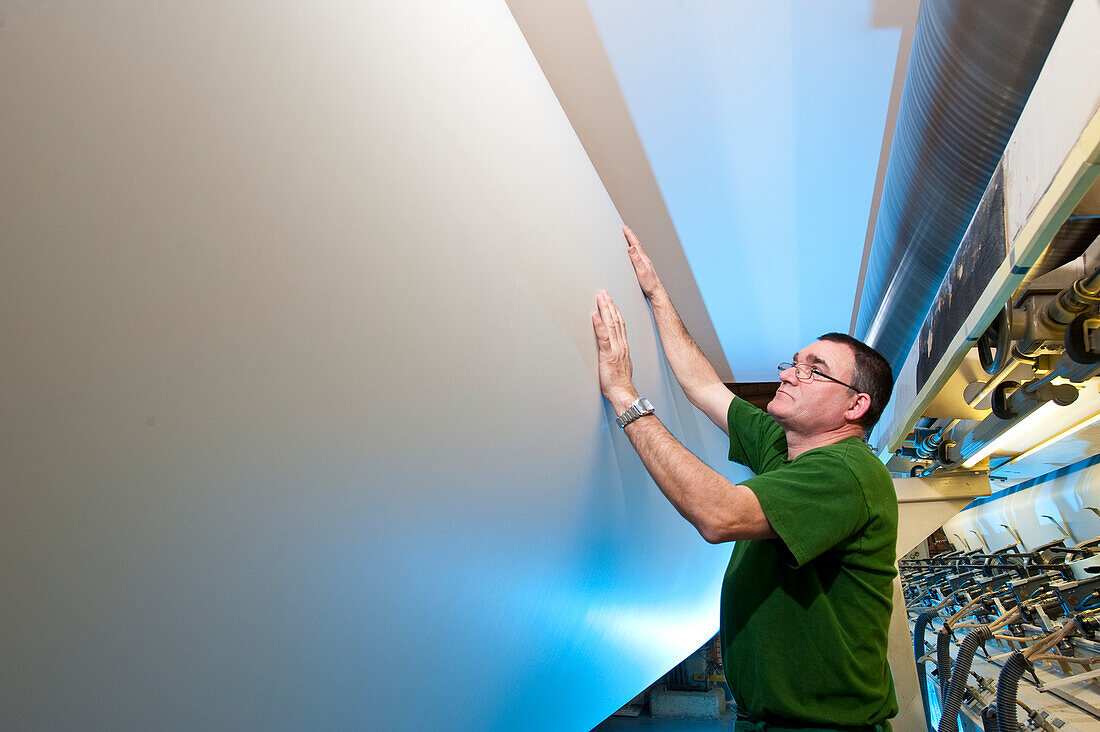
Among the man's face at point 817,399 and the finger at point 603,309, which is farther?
the man's face at point 817,399

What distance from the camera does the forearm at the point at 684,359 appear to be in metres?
1.82

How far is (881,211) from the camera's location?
1738 millimetres

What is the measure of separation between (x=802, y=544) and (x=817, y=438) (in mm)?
412

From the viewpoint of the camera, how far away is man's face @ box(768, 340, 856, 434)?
4.81 feet

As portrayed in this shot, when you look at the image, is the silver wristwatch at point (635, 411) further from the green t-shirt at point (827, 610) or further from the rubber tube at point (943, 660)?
the rubber tube at point (943, 660)

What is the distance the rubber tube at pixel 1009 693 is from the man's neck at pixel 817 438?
74.6 inches

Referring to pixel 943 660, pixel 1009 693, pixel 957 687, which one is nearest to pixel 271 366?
pixel 1009 693

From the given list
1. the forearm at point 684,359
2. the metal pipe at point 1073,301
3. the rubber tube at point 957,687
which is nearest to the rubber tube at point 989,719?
the rubber tube at point 957,687

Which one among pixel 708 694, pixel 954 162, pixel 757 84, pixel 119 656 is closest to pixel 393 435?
pixel 119 656

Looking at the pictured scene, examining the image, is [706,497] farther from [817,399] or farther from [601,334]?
[817,399]

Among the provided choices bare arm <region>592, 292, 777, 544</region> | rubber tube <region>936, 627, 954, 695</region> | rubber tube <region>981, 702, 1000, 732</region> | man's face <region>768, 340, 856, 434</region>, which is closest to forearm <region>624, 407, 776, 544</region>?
bare arm <region>592, 292, 777, 544</region>

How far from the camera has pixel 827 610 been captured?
1.25 meters

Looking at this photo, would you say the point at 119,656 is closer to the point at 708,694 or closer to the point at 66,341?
the point at 66,341

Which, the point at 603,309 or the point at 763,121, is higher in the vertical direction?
the point at 763,121
